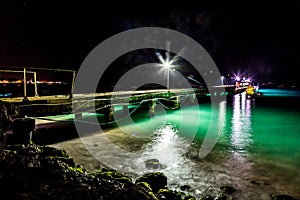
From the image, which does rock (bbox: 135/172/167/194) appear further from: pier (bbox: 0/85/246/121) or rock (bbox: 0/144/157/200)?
pier (bbox: 0/85/246/121)

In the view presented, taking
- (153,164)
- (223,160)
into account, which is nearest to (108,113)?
(153,164)

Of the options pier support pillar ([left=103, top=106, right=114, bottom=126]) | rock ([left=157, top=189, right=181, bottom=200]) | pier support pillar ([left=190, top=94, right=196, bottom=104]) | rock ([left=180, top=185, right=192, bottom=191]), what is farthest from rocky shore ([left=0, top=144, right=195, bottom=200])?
pier support pillar ([left=190, top=94, right=196, bottom=104])

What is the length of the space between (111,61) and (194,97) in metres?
11.7

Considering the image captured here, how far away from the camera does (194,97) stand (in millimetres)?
27531

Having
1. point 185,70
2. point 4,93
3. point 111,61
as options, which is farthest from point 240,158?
point 185,70

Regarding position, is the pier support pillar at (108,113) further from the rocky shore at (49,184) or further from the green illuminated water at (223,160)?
the rocky shore at (49,184)

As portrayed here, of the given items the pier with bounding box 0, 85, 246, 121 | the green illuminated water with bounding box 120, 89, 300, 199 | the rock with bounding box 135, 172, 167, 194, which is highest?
the pier with bounding box 0, 85, 246, 121

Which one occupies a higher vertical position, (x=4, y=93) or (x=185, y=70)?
(x=185, y=70)

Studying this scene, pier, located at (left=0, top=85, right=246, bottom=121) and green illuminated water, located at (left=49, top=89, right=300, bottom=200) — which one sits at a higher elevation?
pier, located at (left=0, top=85, right=246, bottom=121)

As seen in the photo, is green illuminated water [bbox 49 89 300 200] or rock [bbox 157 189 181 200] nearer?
rock [bbox 157 189 181 200]

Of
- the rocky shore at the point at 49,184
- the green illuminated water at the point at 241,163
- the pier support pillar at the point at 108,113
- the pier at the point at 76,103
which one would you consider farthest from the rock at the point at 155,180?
the pier support pillar at the point at 108,113

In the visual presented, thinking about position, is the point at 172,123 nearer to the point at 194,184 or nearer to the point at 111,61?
the point at 194,184

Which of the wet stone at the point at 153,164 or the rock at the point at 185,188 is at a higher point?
the wet stone at the point at 153,164

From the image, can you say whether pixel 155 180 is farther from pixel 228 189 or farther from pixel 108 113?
pixel 108 113
